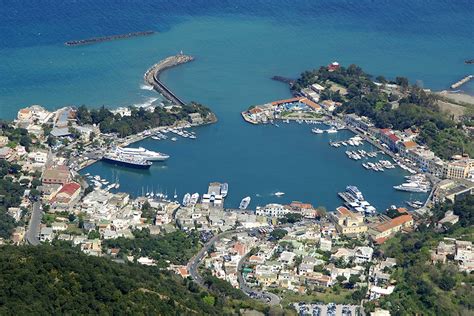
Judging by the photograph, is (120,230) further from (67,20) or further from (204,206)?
(67,20)

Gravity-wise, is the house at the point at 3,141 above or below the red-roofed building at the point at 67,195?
above

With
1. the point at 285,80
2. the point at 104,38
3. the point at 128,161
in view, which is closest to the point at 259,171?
the point at 128,161

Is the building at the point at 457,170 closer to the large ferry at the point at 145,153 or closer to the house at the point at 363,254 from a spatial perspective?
the house at the point at 363,254

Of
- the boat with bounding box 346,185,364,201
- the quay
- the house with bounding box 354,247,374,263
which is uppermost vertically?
the quay

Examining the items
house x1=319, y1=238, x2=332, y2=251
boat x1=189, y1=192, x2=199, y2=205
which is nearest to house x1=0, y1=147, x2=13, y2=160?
boat x1=189, y1=192, x2=199, y2=205

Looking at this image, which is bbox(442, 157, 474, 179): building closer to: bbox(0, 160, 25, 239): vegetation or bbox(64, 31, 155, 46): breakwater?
bbox(0, 160, 25, 239): vegetation

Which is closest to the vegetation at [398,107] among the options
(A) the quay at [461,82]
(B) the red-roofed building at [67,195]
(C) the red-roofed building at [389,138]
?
(C) the red-roofed building at [389,138]

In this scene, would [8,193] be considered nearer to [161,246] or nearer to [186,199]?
[186,199]
